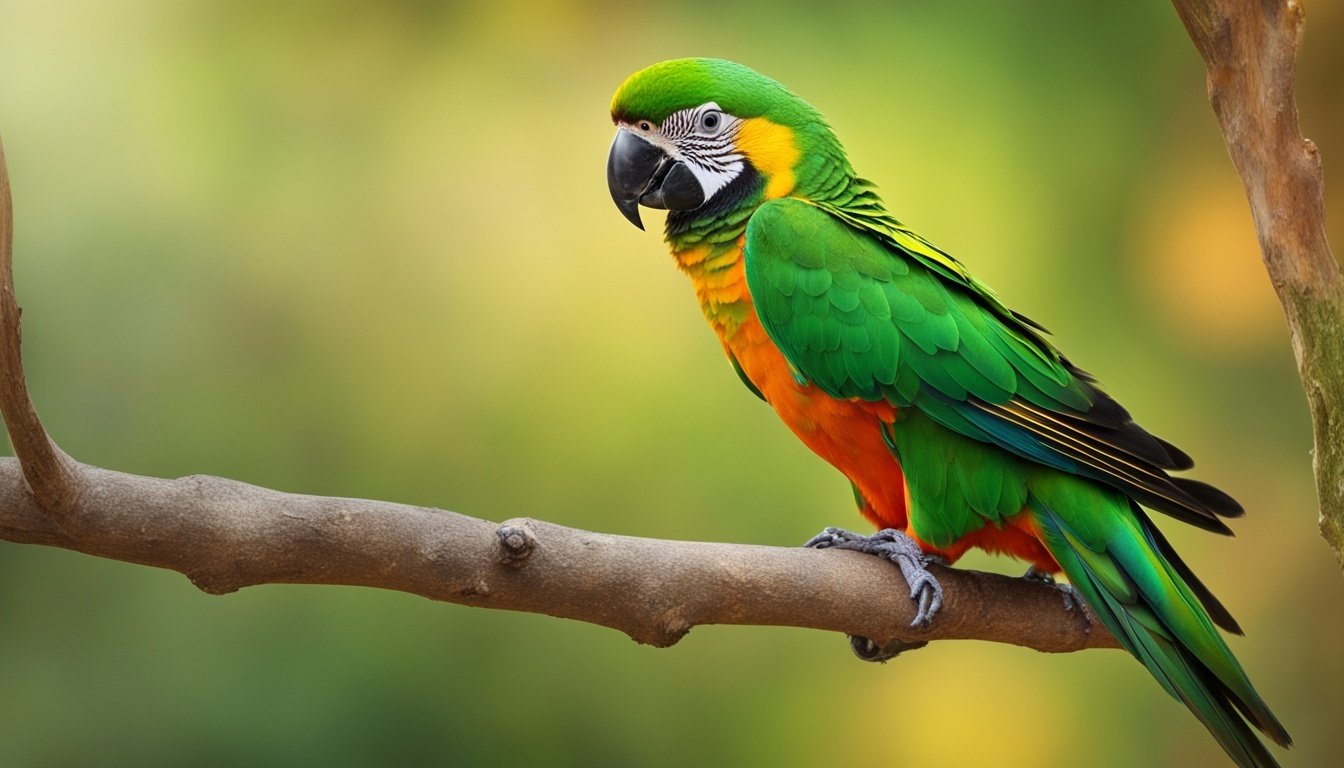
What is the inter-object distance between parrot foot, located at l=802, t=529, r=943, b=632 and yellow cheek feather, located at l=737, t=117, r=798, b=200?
57cm

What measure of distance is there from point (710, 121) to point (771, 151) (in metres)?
0.11

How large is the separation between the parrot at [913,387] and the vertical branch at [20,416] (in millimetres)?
996

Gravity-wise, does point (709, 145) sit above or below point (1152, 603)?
above

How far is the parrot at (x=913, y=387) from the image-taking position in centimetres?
165

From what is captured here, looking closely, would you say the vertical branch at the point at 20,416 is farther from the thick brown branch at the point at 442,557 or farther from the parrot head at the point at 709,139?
the parrot head at the point at 709,139

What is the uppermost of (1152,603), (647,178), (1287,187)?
(647,178)

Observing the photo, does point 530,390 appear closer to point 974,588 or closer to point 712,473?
point 712,473

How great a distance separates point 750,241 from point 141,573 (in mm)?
1461

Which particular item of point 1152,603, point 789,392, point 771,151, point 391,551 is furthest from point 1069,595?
point 391,551

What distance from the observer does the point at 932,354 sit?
1.74m

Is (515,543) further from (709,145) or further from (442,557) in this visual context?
(709,145)

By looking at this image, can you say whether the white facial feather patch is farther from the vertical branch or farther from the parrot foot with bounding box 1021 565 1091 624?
the vertical branch

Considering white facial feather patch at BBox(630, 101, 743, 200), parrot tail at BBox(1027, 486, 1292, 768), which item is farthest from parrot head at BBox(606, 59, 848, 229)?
parrot tail at BBox(1027, 486, 1292, 768)

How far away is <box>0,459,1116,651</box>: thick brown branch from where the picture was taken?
126 cm
